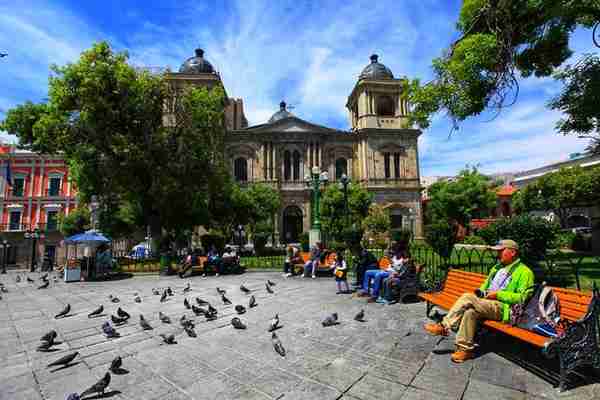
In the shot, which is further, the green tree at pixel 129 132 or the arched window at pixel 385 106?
the arched window at pixel 385 106

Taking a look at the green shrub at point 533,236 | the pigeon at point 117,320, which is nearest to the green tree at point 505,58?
the green shrub at point 533,236

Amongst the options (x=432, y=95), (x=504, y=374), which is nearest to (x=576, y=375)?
(x=504, y=374)

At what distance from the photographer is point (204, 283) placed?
9586 mm

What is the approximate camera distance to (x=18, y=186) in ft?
98.2

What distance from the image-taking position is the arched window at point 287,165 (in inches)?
1224

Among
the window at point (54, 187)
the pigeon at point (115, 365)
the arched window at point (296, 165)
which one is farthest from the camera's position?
the arched window at point (296, 165)

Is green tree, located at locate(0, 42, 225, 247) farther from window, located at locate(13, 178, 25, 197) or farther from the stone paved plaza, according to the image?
window, located at locate(13, 178, 25, 197)

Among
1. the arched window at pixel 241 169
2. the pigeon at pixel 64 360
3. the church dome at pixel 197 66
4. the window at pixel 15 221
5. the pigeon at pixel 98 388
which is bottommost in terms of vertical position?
the pigeon at pixel 64 360

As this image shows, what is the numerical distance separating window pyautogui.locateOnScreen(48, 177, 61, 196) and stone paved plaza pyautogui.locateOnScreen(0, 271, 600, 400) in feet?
103

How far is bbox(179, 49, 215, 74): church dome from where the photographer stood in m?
31.1

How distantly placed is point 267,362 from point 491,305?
2.48 metres

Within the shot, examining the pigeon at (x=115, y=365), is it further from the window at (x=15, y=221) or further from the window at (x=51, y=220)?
the window at (x=15, y=221)

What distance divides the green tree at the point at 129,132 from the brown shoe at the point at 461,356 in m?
13.8

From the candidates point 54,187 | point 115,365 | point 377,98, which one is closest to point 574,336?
point 115,365
